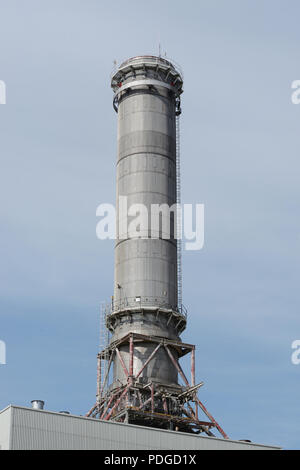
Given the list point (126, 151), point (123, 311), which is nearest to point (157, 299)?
point (123, 311)

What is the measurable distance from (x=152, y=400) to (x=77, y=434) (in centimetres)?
1338

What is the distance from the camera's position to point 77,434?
5941 centimetres

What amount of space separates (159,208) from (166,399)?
1630cm

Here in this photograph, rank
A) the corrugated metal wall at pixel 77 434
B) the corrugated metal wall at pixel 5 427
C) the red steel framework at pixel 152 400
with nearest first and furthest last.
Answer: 1. the corrugated metal wall at pixel 5 427
2. the corrugated metal wall at pixel 77 434
3. the red steel framework at pixel 152 400

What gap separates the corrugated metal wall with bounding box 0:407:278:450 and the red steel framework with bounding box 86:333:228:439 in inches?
328

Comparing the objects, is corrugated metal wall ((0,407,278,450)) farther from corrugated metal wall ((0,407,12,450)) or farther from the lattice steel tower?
the lattice steel tower

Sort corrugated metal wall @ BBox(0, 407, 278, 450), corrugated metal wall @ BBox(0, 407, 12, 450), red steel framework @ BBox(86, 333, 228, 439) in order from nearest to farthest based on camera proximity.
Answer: corrugated metal wall @ BBox(0, 407, 12, 450) → corrugated metal wall @ BBox(0, 407, 278, 450) → red steel framework @ BBox(86, 333, 228, 439)

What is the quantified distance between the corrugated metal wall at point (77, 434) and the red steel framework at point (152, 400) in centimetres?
832

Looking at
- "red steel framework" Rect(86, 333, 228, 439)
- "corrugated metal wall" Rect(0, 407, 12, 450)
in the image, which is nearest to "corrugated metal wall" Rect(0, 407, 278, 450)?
"corrugated metal wall" Rect(0, 407, 12, 450)

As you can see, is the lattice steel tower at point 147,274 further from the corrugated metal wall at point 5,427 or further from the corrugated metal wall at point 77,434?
the corrugated metal wall at point 5,427

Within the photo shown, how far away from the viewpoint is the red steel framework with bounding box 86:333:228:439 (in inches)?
2815

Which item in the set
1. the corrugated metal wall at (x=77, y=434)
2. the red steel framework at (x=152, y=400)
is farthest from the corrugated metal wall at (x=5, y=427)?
the red steel framework at (x=152, y=400)

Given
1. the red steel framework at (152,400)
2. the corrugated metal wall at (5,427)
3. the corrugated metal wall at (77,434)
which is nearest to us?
the corrugated metal wall at (5,427)

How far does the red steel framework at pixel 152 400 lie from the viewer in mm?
71500
